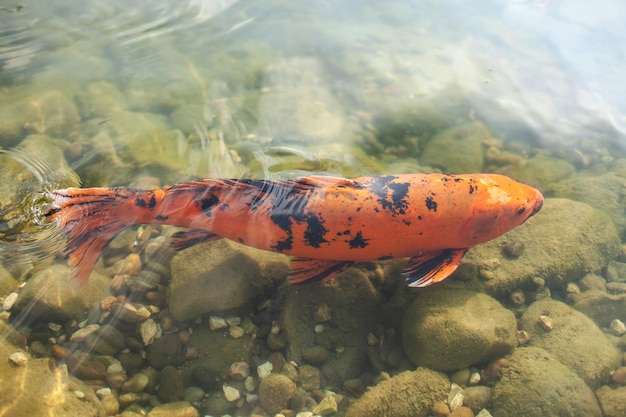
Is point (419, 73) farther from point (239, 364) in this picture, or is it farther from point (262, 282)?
point (239, 364)

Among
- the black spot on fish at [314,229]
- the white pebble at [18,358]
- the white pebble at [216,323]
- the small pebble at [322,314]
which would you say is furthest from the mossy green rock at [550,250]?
the white pebble at [18,358]

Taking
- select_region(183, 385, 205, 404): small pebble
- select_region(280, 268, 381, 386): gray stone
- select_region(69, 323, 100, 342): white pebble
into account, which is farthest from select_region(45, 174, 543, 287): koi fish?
select_region(183, 385, 205, 404): small pebble

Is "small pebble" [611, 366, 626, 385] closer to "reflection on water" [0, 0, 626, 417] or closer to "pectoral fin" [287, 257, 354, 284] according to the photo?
"reflection on water" [0, 0, 626, 417]

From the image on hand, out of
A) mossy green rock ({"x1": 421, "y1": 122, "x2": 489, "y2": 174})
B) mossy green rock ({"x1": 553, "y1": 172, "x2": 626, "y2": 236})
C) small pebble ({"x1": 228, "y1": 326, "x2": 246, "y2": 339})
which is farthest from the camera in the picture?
mossy green rock ({"x1": 421, "y1": 122, "x2": 489, "y2": 174})

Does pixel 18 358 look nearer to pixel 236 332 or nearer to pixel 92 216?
pixel 92 216

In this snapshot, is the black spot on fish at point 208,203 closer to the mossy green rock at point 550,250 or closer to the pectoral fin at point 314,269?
the pectoral fin at point 314,269

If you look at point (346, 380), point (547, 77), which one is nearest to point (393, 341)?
point (346, 380)
